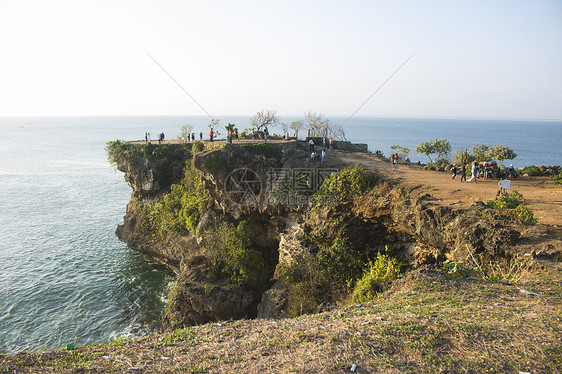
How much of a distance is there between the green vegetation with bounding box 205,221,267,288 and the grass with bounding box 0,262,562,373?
43.0 ft

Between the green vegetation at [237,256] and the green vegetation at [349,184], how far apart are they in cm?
789

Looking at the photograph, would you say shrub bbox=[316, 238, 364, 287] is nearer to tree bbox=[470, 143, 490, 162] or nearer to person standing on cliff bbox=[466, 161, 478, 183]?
person standing on cliff bbox=[466, 161, 478, 183]

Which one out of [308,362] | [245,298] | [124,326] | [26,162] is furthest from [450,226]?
[26,162]

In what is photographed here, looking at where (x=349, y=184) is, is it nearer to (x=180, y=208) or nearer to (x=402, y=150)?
(x=180, y=208)

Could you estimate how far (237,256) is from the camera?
85.5 ft

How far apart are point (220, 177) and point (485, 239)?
20.9 meters

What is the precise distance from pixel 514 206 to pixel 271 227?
17373mm

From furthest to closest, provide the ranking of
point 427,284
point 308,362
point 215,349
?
point 427,284 → point 215,349 → point 308,362

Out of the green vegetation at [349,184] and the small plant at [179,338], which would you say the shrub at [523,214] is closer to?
the green vegetation at [349,184]

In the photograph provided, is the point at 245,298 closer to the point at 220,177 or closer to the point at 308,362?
the point at 220,177

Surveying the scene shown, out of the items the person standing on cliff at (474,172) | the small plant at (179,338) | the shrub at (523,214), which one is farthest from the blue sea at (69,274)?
the person standing on cliff at (474,172)

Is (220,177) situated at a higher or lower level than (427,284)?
higher

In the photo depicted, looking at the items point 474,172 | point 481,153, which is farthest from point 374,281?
point 481,153

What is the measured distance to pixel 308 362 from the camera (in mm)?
9117
